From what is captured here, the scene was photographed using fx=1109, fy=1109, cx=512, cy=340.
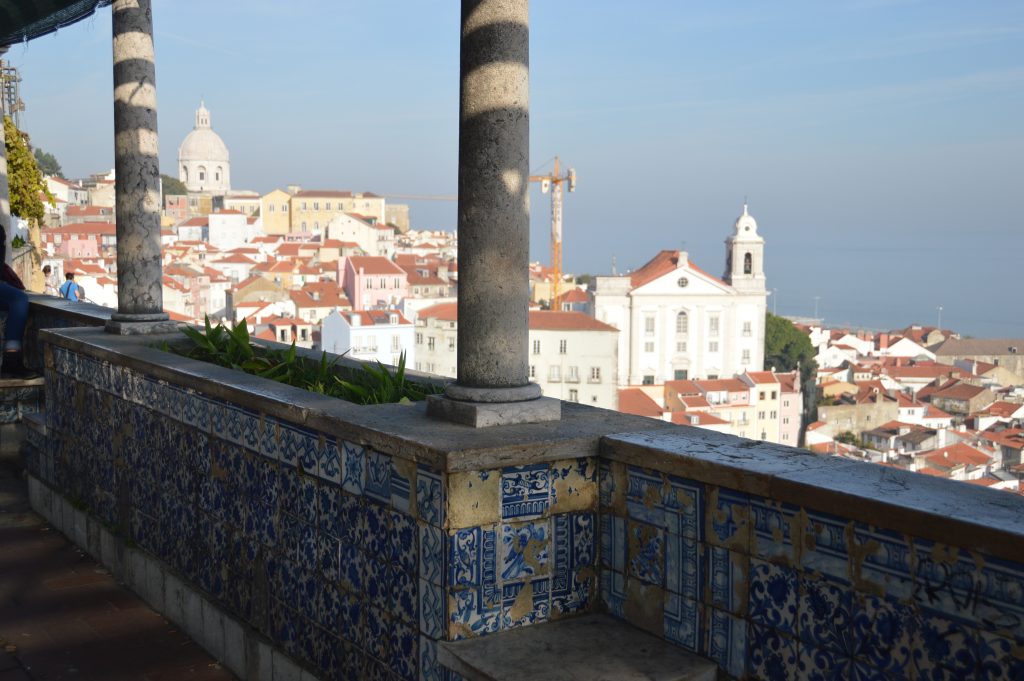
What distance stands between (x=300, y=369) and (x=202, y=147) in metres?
111

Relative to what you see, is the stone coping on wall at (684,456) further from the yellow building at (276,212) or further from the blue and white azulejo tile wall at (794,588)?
the yellow building at (276,212)

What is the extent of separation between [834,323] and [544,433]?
144 metres

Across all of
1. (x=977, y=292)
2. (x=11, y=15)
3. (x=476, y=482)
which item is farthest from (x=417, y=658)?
(x=977, y=292)

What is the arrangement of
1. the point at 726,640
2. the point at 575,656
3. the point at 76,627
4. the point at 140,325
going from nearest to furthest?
the point at 726,640 → the point at 575,656 → the point at 76,627 → the point at 140,325

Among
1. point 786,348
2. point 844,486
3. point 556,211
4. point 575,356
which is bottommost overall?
point 786,348

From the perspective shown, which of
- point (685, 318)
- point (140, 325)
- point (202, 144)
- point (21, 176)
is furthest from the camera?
point (202, 144)

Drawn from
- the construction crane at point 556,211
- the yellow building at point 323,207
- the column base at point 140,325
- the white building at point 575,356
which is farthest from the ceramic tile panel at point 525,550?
the yellow building at point 323,207

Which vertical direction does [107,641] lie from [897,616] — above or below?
below

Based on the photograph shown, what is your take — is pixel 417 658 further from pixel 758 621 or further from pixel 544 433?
pixel 758 621

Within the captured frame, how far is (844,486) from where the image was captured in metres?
1.82

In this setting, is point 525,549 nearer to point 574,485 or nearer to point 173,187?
point 574,485

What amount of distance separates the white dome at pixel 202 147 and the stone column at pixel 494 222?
112 meters

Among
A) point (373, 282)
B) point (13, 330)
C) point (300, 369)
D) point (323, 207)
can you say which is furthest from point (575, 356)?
point (323, 207)

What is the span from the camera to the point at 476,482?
2207 mm
